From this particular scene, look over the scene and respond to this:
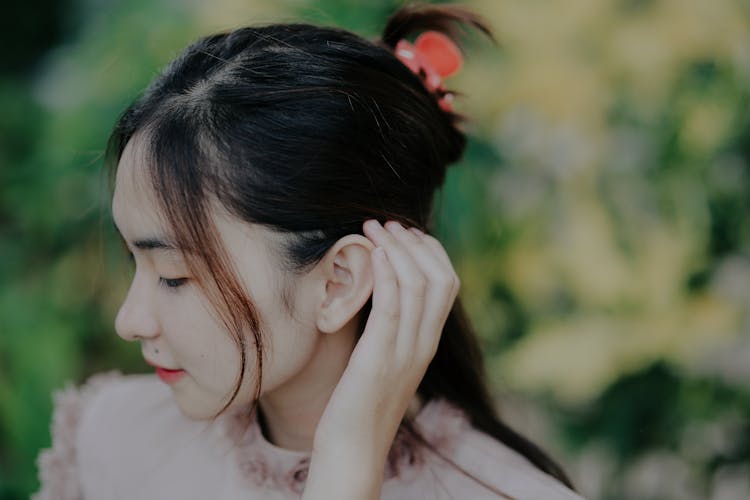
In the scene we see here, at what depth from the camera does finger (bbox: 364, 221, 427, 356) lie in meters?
1.06

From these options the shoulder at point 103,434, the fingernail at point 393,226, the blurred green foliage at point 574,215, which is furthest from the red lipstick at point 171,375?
the blurred green foliage at point 574,215

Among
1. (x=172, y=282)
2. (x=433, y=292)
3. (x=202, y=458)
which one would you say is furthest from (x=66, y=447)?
(x=433, y=292)

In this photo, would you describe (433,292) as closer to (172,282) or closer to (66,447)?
(172,282)

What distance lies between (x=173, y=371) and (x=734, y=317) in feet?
3.94

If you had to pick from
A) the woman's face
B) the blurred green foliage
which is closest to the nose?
the woman's face

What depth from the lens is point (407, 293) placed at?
1.06m

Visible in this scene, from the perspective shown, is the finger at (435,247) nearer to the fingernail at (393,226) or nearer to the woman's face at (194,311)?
the fingernail at (393,226)

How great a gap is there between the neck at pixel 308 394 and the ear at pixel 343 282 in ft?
0.33

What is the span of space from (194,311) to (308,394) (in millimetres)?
263

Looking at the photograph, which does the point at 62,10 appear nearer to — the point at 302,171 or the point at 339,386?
the point at 302,171

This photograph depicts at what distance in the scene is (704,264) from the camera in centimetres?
175

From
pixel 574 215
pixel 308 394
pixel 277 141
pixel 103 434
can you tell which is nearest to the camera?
pixel 277 141

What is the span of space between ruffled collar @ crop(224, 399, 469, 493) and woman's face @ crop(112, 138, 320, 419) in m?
0.16

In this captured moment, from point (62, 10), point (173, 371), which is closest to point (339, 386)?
point (173, 371)
